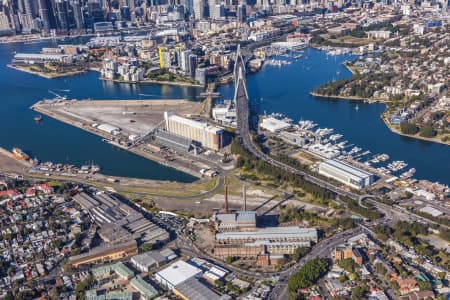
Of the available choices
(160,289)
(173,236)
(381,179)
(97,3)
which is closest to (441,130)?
(381,179)

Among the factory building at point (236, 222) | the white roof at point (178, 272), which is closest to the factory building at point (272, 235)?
the factory building at point (236, 222)

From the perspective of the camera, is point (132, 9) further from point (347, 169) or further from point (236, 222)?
point (236, 222)

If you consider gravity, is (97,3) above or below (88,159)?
above

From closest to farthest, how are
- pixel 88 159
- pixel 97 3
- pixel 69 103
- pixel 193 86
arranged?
pixel 88 159 → pixel 69 103 → pixel 193 86 → pixel 97 3

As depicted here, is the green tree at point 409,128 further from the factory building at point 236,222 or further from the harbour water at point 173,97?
the factory building at point 236,222

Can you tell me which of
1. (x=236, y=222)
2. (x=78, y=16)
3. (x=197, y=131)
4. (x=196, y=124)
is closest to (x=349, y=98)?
(x=196, y=124)

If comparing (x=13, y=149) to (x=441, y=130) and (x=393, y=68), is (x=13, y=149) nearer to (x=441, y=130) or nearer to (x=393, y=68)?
(x=441, y=130)
